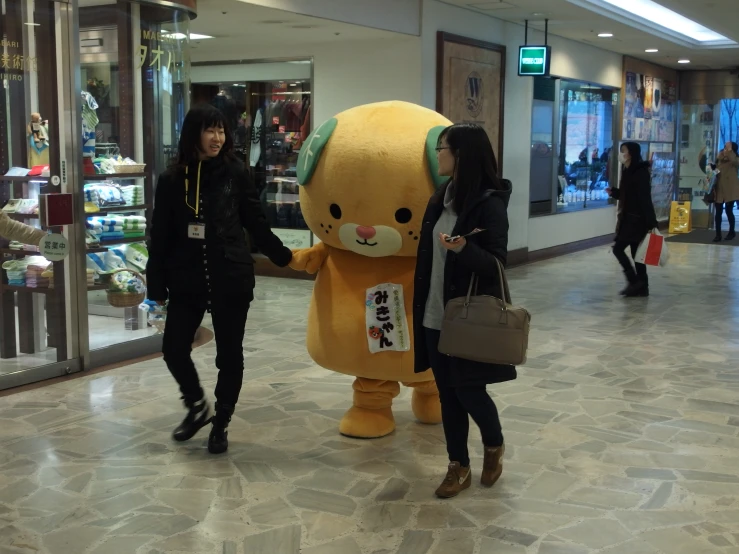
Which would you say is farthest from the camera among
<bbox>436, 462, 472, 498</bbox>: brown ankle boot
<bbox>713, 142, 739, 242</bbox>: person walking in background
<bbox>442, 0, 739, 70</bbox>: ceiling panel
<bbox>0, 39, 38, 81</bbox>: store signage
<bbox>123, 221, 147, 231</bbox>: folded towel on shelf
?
<bbox>713, 142, 739, 242</bbox>: person walking in background

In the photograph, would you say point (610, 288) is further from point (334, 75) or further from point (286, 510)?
point (286, 510)

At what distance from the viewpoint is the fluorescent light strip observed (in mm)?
11331

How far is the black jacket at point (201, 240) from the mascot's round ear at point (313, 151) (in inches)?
13.4

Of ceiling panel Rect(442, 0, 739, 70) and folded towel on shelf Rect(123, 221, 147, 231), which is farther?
ceiling panel Rect(442, 0, 739, 70)

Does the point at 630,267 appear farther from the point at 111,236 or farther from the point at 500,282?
the point at 500,282

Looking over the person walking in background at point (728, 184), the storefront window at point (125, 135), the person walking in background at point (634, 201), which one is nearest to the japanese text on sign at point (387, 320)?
the storefront window at point (125, 135)

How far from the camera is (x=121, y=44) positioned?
6312mm

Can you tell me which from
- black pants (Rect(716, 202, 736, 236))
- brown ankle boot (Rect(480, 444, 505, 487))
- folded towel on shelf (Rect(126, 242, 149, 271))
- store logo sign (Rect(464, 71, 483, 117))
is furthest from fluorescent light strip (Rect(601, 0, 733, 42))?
brown ankle boot (Rect(480, 444, 505, 487))

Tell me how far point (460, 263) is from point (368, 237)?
835mm

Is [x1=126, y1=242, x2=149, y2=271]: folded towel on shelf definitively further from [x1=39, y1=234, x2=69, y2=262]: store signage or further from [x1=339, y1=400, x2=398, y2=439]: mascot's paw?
[x1=339, y1=400, x2=398, y2=439]: mascot's paw

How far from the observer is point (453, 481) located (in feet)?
12.9

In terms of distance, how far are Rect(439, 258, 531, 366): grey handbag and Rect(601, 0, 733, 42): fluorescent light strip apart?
314 inches

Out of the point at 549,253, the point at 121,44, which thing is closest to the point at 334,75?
the point at 121,44

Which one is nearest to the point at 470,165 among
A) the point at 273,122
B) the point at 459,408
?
the point at 459,408
